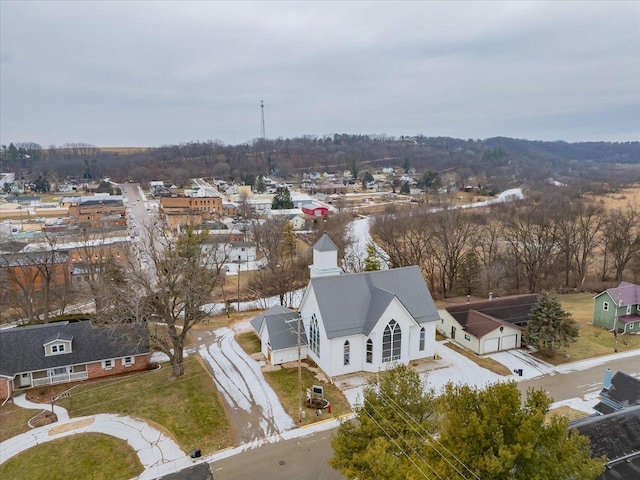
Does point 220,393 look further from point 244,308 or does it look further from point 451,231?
point 451,231

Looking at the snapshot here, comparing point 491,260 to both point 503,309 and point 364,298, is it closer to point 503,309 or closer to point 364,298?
point 503,309

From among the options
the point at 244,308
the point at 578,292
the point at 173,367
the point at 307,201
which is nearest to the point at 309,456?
the point at 173,367

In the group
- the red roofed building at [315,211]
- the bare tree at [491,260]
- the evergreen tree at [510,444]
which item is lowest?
the bare tree at [491,260]

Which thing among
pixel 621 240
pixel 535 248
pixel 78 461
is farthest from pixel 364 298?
pixel 621 240

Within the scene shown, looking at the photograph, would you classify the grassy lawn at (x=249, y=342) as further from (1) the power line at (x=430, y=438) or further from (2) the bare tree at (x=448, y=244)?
(2) the bare tree at (x=448, y=244)

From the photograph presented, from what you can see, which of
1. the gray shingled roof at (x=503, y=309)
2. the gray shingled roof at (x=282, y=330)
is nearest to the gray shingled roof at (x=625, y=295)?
the gray shingled roof at (x=503, y=309)

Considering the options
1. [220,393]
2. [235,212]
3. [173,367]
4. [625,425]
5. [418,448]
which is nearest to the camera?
[418,448]

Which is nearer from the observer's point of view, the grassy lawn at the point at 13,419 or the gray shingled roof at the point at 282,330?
the grassy lawn at the point at 13,419

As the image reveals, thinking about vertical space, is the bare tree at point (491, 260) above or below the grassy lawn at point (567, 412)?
above
